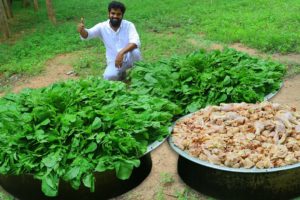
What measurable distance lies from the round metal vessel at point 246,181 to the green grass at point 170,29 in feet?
13.6

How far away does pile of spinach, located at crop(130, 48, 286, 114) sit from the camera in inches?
148

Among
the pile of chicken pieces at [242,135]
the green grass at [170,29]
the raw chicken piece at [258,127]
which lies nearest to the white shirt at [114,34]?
the green grass at [170,29]

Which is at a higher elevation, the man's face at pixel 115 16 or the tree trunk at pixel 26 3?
the man's face at pixel 115 16

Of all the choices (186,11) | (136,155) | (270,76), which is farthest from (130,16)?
(136,155)

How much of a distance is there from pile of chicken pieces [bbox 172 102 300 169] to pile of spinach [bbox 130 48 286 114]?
0.72 ft

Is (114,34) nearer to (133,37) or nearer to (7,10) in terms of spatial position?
(133,37)

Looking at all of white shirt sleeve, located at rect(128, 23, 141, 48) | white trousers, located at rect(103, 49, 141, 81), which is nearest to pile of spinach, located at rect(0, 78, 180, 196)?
white shirt sleeve, located at rect(128, 23, 141, 48)

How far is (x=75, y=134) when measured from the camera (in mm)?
2943

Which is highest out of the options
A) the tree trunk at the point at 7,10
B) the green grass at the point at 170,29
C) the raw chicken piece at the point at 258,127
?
the raw chicken piece at the point at 258,127

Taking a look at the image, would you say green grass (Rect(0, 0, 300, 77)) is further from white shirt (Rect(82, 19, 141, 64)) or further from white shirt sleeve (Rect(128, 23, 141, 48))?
white shirt sleeve (Rect(128, 23, 141, 48))

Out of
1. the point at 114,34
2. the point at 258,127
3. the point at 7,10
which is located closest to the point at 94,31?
the point at 114,34

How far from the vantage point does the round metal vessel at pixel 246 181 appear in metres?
2.92

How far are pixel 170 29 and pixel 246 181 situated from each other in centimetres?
636

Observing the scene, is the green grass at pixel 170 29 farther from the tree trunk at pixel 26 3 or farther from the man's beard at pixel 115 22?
the tree trunk at pixel 26 3
